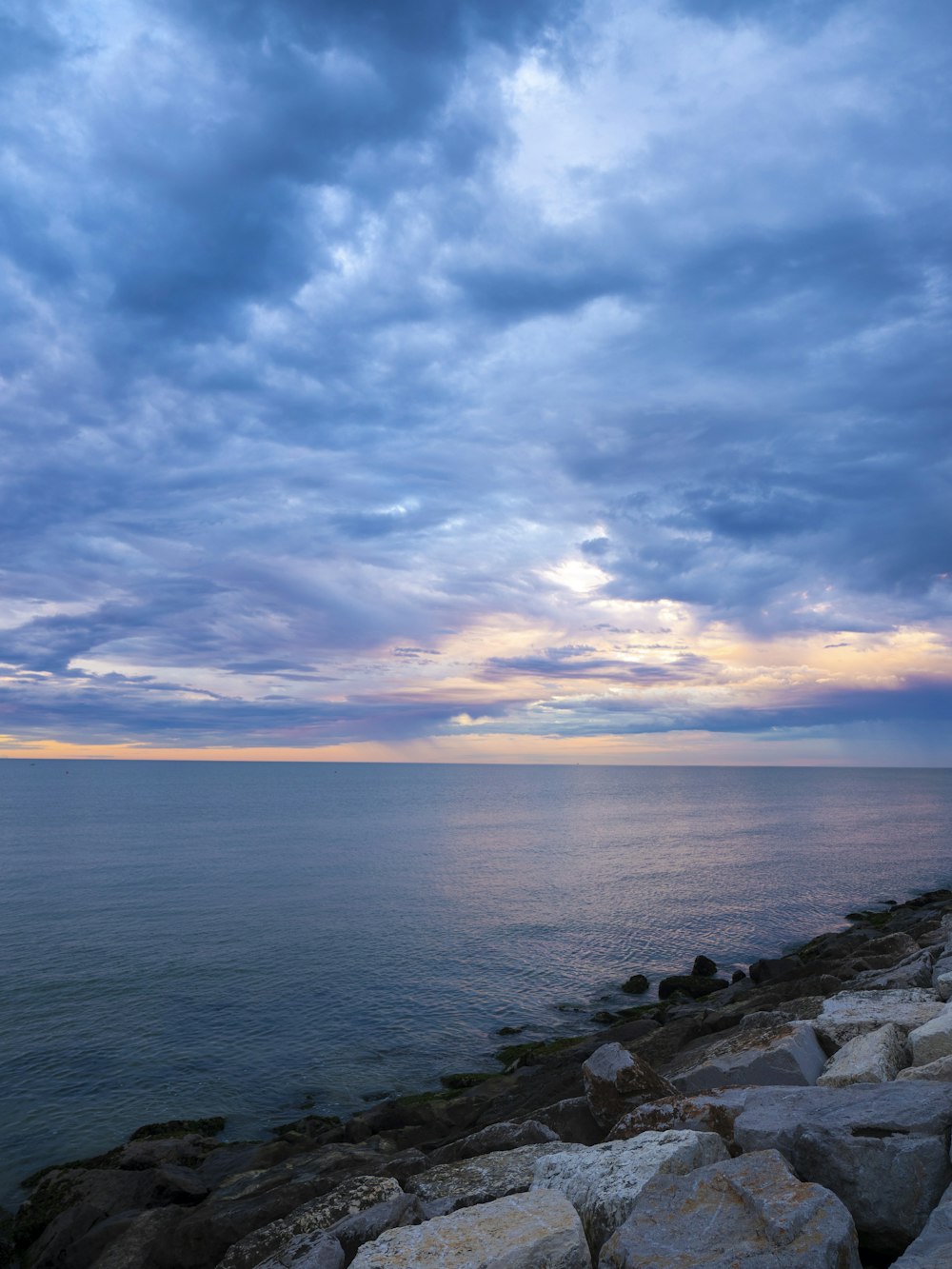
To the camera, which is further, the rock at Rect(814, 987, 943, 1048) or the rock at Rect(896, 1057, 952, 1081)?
the rock at Rect(814, 987, 943, 1048)

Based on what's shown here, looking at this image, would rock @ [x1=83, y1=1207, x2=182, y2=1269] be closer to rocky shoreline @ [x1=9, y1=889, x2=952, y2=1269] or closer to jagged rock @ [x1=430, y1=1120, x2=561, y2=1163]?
rocky shoreline @ [x1=9, y1=889, x2=952, y2=1269]

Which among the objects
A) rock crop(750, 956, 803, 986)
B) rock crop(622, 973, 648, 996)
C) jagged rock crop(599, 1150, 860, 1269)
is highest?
jagged rock crop(599, 1150, 860, 1269)

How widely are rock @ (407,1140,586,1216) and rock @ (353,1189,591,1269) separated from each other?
1.23 m

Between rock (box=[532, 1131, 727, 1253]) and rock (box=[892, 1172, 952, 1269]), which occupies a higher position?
rock (box=[892, 1172, 952, 1269])

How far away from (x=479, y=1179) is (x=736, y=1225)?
408 centimetres

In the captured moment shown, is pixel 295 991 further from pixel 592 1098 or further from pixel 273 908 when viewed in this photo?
pixel 592 1098

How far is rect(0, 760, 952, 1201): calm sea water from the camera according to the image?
19438 mm

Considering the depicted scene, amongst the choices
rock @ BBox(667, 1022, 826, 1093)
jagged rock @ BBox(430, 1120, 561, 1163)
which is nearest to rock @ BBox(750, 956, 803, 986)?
rock @ BBox(667, 1022, 826, 1093)

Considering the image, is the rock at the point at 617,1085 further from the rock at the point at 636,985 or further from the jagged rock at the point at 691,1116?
the rock at the point at 636,985

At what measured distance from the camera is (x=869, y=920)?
38.5 m

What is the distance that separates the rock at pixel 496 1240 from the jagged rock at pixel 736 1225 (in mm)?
552

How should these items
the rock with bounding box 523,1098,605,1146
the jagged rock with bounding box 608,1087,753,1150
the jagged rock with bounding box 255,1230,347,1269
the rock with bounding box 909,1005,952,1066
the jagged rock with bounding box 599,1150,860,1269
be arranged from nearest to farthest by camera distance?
the jagged rock with bounding box 599,1150,860,1269 → the jagged rock with bounding box 255,1230,347,1269 → the jagged rock with bounding box 608,1087,753,1150 → the rock with bounding box 909,1005,952,1066 → the rock with bounding box 523,1098,605,1146

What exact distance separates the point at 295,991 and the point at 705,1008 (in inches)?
505

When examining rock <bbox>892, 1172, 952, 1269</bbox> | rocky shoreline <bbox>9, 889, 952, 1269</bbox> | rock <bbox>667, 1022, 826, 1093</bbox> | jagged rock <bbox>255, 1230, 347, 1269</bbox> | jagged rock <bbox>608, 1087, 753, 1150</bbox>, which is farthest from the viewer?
rock <bbox>667, 1022, 826, 1093</bbox>
